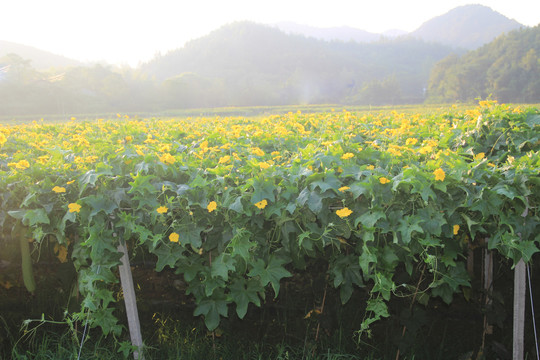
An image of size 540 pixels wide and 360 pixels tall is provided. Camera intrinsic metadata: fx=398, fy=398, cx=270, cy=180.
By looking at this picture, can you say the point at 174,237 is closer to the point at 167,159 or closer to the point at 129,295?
the point at 167,159

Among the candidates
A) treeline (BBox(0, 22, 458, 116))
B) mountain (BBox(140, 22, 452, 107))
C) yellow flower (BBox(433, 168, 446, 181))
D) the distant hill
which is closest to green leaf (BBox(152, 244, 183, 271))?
yellow flower (BBox(433, 168, 446, 181))

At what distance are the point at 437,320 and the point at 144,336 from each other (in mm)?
2148

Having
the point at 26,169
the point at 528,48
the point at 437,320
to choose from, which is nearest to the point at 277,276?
the point at 437,320

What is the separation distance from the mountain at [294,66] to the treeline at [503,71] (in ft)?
69.7

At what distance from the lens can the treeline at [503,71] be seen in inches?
2584

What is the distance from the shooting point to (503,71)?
66.9m

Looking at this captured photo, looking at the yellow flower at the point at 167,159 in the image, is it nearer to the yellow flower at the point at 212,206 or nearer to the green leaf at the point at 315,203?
the yellow flower at the point at 212,206

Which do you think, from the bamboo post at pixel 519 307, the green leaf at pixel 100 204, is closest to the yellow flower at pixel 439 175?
the bamboo post at pixel 519 307

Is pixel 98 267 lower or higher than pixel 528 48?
lower

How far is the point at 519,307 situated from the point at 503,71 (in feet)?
254

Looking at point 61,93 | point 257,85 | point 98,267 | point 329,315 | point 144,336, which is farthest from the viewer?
point 257,85

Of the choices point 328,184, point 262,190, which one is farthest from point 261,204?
point 328,184

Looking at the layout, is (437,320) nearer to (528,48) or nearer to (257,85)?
(528,48)

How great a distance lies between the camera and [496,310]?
2469 millimetres
